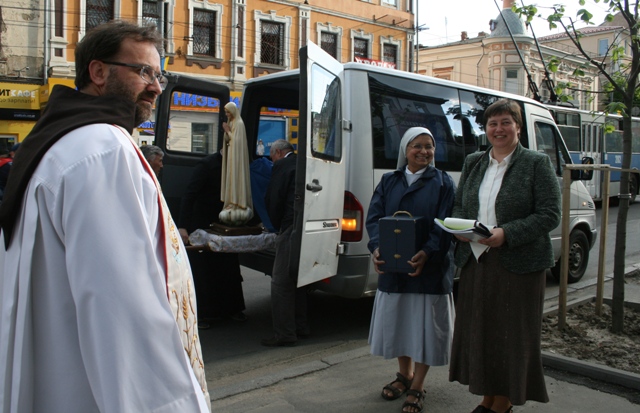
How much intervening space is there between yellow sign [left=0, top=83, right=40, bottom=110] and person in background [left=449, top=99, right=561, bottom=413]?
65.5ft

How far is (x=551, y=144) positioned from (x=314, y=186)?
409cm

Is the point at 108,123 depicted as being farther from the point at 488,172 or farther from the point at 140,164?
the point at 488,172

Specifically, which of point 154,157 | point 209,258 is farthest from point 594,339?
point 154,157

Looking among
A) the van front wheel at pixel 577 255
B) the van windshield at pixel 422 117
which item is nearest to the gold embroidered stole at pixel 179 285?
the van windshield at pixel 422 117

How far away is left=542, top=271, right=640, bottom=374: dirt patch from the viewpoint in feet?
15.2

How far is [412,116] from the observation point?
20.3 feet

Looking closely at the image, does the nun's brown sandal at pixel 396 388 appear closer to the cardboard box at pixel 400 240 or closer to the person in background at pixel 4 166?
the cardboard box at pixel 400 240

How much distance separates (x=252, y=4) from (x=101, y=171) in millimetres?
25573

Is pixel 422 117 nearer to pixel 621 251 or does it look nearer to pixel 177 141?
pixel 621 251

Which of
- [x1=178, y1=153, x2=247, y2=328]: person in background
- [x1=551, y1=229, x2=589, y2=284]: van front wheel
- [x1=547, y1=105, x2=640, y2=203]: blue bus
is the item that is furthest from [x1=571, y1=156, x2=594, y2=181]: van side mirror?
[x1=547, y1=105, x2=640, y2=203]: blue bus

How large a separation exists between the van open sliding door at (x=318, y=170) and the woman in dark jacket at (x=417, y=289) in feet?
2.70

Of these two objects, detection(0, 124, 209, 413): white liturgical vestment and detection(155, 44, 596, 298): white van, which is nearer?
detection(0, 124, 209, 413): white liturgical vestment

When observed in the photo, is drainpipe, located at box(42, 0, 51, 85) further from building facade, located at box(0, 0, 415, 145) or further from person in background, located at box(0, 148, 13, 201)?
person in background, located at box(0, 148, 13, 201)

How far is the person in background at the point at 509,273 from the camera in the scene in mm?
3434
